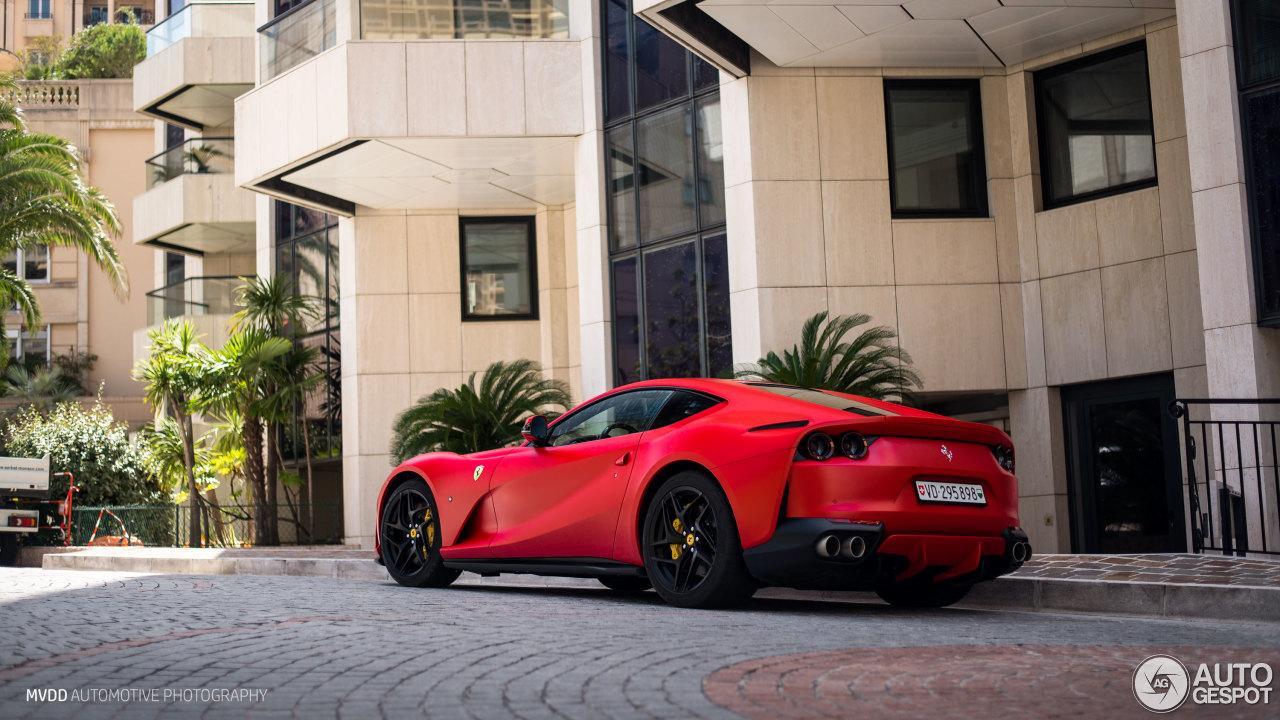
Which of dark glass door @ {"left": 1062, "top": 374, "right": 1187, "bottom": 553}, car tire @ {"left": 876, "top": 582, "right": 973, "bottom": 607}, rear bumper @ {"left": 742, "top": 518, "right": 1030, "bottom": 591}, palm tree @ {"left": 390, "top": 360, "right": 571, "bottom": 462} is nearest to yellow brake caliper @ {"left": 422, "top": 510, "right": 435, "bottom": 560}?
rear bumper @ {"left": 742, "top": 518, "right": 1030, "bottom": 591}

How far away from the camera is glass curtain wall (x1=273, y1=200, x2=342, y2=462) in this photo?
21.6m

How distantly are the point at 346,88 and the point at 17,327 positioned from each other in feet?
133

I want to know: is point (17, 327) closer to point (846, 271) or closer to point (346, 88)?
point (346, 88)

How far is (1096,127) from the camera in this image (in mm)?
14586

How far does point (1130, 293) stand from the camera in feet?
46.1

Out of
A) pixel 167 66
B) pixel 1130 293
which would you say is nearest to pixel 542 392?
pixel 1130 293

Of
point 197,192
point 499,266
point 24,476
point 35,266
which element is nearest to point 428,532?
point 24,476

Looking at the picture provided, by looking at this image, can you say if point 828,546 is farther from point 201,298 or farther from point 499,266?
point 201,298

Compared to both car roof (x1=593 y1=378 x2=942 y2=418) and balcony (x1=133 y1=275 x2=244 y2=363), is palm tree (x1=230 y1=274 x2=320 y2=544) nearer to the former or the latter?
balcony (x1=133 y1=275 x2=244 y2=363)

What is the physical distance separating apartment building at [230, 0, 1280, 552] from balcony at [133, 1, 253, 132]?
8.75 m

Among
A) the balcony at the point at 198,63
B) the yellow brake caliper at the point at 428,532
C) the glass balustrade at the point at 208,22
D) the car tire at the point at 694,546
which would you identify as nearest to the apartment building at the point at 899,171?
the car tire at the point at 694,546

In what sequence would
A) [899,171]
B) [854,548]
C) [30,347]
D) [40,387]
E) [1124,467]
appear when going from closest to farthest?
[854,548]
[1124,467]
[899,171]
[40,387]
[30,347]

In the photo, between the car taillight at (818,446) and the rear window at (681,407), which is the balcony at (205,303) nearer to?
the rear window at (681,407)

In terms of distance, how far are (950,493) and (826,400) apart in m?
0.94
